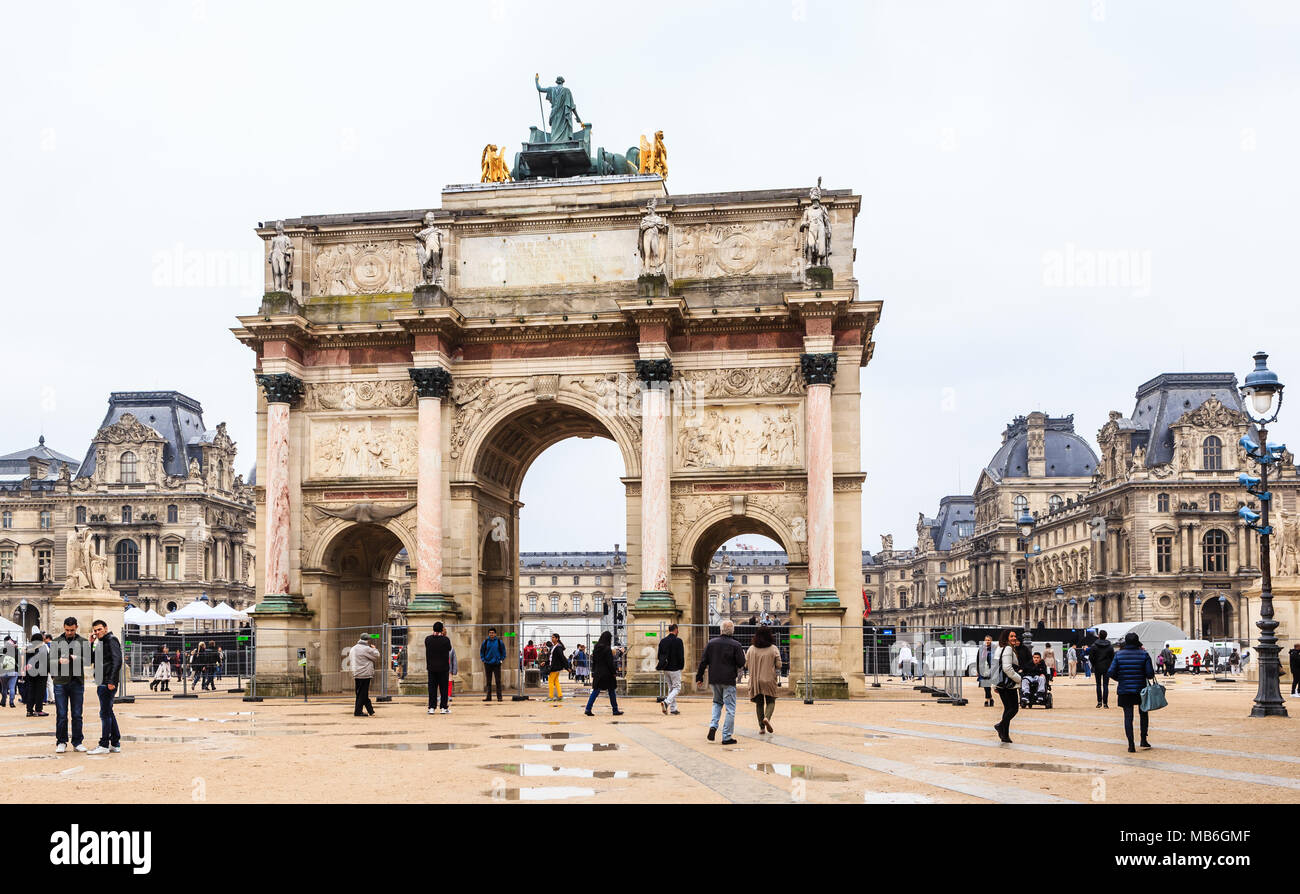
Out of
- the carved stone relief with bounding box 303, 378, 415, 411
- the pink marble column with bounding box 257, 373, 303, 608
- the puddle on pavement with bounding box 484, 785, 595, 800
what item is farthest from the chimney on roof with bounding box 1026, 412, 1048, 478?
the puddle on pavement with bounding box 484, 785, 595, 800

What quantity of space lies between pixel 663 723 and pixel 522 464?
55.8ft

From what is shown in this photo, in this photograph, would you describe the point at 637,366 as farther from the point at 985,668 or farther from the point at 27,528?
the point at 27,528

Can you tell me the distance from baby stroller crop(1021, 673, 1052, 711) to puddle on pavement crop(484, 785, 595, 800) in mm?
18160

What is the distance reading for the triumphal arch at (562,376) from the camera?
105 ft

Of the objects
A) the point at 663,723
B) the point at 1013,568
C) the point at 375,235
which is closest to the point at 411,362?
the point at 375,235

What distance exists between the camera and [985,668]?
27.5 m

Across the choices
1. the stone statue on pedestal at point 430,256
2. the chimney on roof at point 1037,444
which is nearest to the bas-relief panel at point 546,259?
the stone statue on pedestal at point 430,256

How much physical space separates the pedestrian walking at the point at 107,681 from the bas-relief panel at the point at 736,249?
18811 mm

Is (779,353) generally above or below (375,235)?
below

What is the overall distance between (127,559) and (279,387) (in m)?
78.8

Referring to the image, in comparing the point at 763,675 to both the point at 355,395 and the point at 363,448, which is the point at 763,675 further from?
the point at 355,395

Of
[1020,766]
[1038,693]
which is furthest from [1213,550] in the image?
[1020,766]

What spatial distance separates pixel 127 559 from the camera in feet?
343
